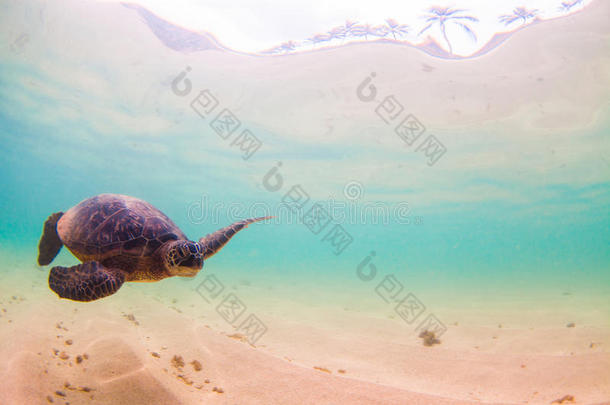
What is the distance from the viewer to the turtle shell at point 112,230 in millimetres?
3713

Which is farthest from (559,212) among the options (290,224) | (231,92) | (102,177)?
(102,177)

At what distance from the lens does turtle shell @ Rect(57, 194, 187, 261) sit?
3713 millimetres

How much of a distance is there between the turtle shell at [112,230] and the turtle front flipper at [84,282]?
0.33 metres

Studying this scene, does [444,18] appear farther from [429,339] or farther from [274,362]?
[274,362]

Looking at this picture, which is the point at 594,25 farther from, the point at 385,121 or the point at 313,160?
the point at 313,160

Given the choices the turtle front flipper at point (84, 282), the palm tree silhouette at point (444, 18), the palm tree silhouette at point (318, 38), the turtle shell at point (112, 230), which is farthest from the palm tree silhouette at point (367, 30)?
the turtle front flipper at point (84, 282)

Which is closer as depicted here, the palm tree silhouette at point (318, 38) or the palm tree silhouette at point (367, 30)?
the palm tree silhouette at point (367, 30)

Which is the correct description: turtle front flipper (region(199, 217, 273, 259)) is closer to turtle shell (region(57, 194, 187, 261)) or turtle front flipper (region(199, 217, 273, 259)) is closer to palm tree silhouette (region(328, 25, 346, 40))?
turtle shell (region(57, 194, 187, 261))

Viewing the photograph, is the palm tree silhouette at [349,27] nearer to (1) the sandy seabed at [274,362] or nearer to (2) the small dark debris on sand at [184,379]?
(1) the sandy seabed at [274,362]

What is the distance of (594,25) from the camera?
11.7 metres

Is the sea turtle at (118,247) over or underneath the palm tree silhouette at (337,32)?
underneath

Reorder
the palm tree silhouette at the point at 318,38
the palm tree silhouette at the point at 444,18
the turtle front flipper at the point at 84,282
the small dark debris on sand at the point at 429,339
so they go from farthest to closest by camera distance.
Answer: the palm tree silhouette at the point at 318,38, the palm tree silhouette at the point at 444,18, the small dark debris on sand at the point at 429,339, the turtle front flipper at the point at 84,282

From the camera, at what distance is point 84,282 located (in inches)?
123

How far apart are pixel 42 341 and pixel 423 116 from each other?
65.5 feet
